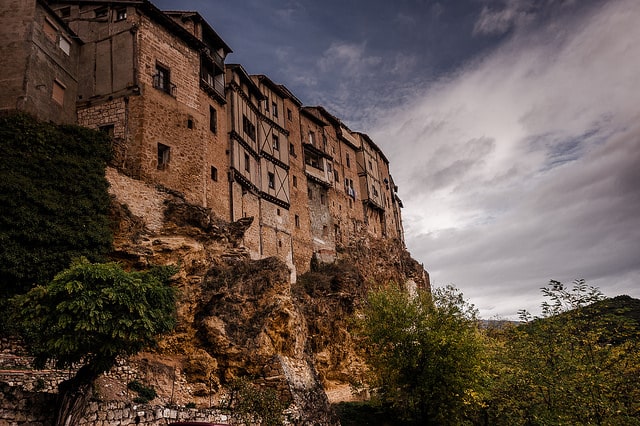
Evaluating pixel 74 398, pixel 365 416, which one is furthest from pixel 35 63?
pixel 365 416

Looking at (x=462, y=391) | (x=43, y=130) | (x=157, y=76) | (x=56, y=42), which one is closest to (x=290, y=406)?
(x=462, y=391)

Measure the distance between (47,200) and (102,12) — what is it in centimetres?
1368

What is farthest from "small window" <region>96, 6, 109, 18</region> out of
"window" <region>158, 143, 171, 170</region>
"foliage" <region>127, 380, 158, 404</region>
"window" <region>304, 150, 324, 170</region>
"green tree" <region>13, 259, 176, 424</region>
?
"window" <region>304, 150, 324, 170</region>

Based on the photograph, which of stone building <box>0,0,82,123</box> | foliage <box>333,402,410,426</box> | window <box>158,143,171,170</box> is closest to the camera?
stone building <box>0,0,82,123</box>

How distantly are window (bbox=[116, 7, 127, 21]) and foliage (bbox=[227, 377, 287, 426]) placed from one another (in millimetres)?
20487

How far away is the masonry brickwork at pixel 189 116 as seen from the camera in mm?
23938

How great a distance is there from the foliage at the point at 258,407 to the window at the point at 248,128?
66.7 feet

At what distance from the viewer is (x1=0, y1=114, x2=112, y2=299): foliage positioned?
1631 cm

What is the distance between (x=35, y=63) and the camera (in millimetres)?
21656

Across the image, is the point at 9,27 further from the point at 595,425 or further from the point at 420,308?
the point at 595,425

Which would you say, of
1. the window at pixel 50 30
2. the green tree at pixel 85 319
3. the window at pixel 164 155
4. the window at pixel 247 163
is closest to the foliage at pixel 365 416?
the green tree at pixel 85 319

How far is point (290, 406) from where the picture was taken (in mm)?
19656

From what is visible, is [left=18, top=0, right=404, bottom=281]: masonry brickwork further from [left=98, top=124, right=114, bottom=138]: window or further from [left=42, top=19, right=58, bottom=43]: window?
[left=42, top=19, right=58, bottom=43]: window

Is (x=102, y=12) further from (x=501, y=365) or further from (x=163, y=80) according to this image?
(x=501, y=365)
